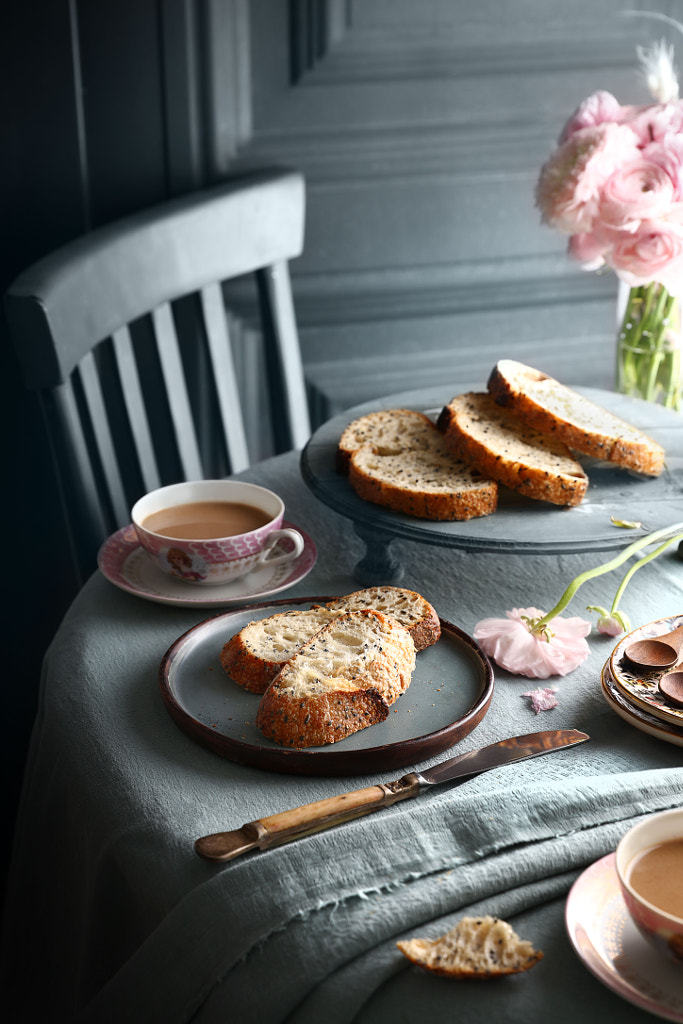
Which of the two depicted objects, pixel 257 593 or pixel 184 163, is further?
pixel 184 163

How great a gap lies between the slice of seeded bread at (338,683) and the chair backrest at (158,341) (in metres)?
0.60

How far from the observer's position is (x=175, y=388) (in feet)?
5.64

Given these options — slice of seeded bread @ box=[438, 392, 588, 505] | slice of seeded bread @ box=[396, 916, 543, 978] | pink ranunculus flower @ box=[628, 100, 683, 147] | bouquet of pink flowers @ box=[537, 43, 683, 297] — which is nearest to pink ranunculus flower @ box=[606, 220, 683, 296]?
bouquet of pink flowers @ box=[537, 43, 683, 297]

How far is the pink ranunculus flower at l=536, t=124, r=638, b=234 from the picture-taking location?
4.18 feet

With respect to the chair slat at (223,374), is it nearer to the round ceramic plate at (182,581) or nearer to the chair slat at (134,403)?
the chair slat at (134,403)

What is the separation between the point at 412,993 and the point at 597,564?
698 millimetres

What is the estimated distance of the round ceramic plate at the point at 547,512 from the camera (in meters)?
1.00

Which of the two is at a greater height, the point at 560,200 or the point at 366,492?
the point at 560,200

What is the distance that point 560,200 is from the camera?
132 centimetres

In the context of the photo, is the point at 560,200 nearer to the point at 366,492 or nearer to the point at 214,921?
the point at 366,492

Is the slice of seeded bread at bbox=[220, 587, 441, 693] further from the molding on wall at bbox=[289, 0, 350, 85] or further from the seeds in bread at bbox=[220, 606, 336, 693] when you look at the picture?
the molding on wall at bbox=[289, 0, 350, 85]

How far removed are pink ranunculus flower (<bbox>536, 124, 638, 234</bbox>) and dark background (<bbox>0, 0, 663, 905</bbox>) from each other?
488 millimetres

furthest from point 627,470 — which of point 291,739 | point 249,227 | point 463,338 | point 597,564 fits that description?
point 463,338

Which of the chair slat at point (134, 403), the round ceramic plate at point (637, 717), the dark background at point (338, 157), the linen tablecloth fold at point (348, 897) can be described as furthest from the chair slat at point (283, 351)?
the linen tablecloth fold at point (348, 897)
